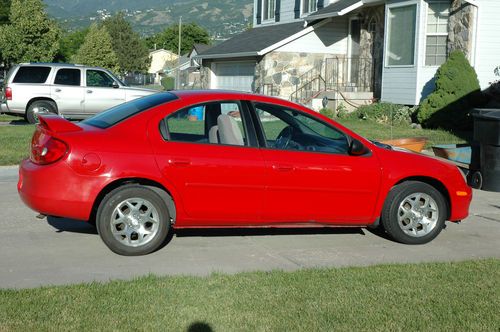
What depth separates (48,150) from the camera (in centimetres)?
627

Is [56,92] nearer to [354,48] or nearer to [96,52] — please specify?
[354,48]

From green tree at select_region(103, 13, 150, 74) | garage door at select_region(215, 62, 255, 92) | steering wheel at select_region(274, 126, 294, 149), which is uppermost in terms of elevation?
green tree at select_region(103, 13, 150, 74)

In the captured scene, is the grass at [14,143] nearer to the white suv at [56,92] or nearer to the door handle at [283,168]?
the white suv at [56,92]

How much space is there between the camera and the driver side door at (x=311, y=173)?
6676 mm

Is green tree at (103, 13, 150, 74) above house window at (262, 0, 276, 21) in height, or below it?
above

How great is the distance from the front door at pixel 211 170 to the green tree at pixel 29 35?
45096 millimetres

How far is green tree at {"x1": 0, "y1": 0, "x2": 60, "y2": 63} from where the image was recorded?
159 ft

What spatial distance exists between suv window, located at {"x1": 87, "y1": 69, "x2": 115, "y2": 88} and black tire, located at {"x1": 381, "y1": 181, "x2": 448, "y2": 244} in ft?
45.4

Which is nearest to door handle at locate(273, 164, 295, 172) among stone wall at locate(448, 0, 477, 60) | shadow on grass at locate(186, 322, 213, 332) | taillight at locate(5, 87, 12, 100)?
shadow on grass at locate(186, 322, 213, 332)

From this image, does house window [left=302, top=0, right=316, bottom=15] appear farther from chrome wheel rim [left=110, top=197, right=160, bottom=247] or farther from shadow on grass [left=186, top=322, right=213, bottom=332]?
shadow on grass [left=186, top=322, right=213, bottom=332]

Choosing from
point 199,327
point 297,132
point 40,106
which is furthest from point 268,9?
point 199,327

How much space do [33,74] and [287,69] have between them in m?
11.3

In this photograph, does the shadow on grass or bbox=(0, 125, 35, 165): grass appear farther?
bbox=(0, 125, 35, 165): grass

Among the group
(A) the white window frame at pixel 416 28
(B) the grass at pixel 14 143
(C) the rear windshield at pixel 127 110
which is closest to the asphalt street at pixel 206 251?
(C) the rear windshield at pixel 127 110
